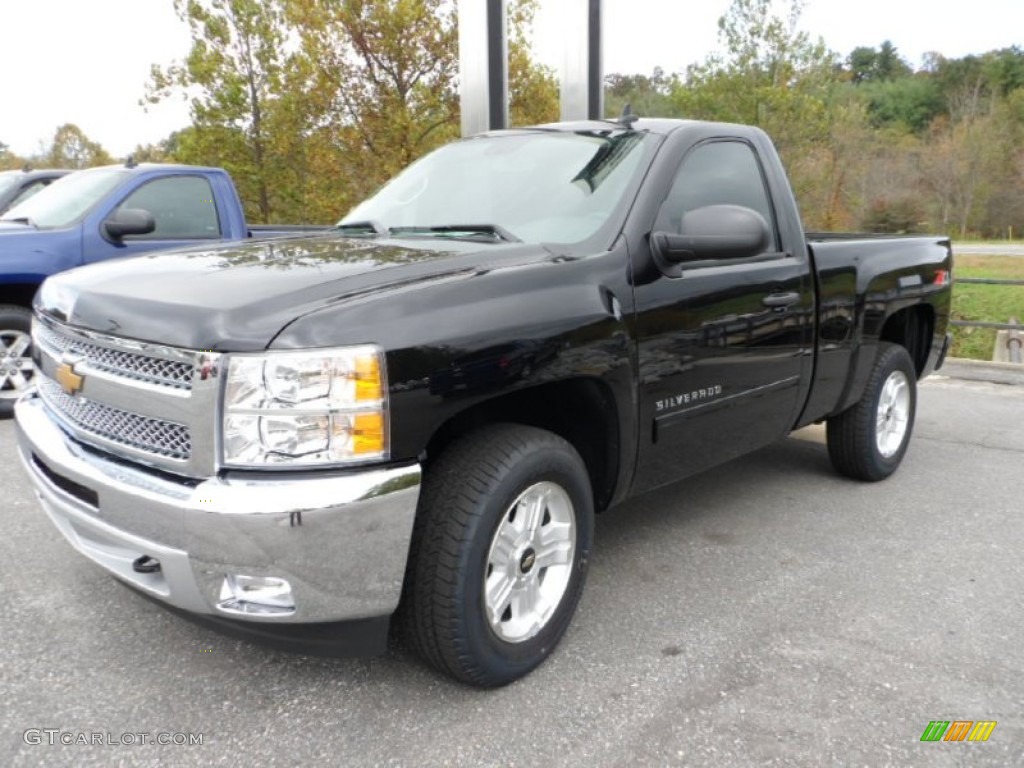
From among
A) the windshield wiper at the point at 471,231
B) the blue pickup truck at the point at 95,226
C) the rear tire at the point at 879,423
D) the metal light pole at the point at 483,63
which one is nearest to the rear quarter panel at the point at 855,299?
the rear tire at the point at 879,423

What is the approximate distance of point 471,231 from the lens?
10.7 ft

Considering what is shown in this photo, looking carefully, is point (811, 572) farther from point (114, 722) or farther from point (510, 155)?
point (114, 722)

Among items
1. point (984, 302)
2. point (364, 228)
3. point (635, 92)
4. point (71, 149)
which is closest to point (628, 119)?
point (364, 228)

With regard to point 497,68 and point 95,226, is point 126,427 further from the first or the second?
point 497,68

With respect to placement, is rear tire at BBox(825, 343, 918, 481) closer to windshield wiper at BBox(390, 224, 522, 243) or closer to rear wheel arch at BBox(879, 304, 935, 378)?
rear wheel arch at BBox(879, 304, 935, 378)

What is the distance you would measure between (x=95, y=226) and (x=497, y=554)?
5.07 metres

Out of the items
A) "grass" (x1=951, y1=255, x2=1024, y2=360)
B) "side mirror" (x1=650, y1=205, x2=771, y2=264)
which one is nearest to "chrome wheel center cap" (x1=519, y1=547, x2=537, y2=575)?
"side mirror" (x1=650, y1=205, x2=771, y2=264)

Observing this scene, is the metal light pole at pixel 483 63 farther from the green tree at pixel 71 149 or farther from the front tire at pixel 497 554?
the green tree at pixel 71 149

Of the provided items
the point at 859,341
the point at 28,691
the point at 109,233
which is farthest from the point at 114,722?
the point at 109,233

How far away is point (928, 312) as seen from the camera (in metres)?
5.21

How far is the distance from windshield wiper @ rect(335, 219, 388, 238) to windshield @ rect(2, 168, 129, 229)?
3577 millimetres

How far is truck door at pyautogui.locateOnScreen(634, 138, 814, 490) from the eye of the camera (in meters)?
3.11

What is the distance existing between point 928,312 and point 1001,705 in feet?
10.3
